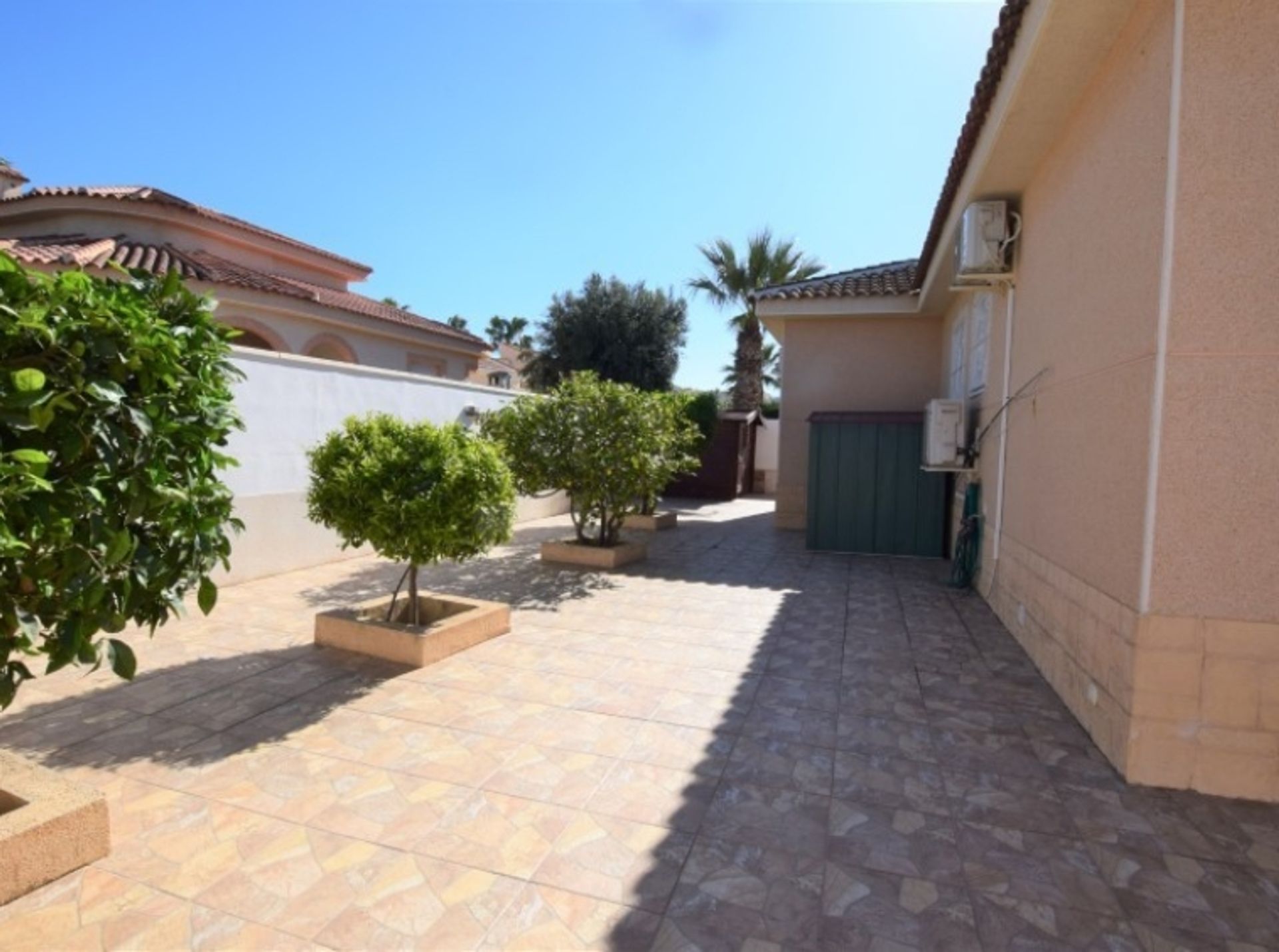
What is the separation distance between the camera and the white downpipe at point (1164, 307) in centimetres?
357

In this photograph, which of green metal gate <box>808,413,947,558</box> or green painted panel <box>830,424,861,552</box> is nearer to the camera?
green metal gate <box>808,413,947,558</box>

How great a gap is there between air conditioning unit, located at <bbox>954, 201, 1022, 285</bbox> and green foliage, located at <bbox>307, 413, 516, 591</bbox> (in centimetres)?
532

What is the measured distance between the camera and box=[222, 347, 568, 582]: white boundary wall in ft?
26.9

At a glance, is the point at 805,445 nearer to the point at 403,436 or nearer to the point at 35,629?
the point at 403,436

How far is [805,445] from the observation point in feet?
44.4

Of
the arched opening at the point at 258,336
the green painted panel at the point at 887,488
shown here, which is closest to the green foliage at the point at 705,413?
the green painted panel at the point at 887,488

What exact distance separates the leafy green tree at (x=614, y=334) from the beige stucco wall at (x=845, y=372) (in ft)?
35.5

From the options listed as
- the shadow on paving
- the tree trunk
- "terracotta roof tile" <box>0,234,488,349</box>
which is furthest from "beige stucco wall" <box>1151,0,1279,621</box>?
the tree trunk

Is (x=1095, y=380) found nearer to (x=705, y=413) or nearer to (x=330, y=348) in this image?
(x=705, y=413)

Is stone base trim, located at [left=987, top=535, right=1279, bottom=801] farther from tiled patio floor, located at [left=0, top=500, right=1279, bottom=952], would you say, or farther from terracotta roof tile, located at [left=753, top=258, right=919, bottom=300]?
terracotta roof tile, located at [left=753, top=258, right=919, bottom=300]

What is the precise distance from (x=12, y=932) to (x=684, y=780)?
9.21 feet

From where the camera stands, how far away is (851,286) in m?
12.7

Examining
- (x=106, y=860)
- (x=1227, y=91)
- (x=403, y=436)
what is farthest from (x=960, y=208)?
(x=106, y=860)

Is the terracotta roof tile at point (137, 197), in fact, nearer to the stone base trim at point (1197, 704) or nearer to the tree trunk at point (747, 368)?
the tree trunk at point (747, 368)
